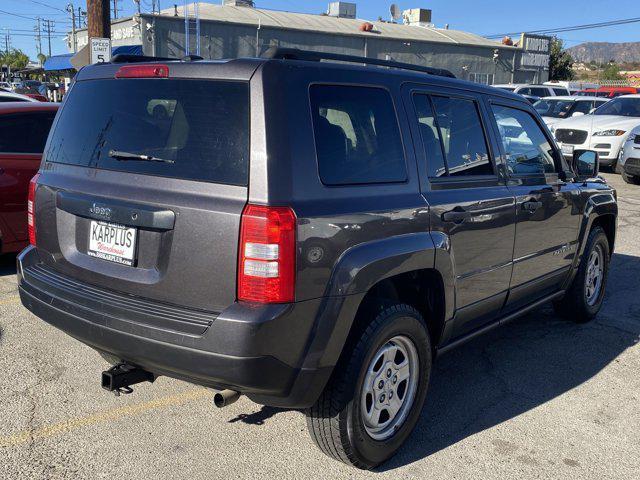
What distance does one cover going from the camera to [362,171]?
3076 millimetres

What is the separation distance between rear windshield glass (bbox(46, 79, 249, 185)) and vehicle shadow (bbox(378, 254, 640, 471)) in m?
1.78

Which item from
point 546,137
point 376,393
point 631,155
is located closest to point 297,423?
point 376,393

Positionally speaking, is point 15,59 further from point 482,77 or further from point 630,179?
point 630,179

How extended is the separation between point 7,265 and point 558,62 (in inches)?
1983

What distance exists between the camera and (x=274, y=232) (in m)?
2.62

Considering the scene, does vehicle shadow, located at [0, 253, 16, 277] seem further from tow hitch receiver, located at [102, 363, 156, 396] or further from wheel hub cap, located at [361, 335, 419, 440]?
wheel hub cap, located at [361, 335, 419, 440]

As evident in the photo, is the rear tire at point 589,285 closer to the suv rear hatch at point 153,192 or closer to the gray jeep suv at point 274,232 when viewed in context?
the gray jeep suv at point 274,232

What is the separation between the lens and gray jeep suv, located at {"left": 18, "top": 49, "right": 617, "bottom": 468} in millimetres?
2666

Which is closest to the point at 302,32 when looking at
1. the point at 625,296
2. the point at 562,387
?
the point at 625,296

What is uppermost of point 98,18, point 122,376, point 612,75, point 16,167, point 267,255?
point 612,75

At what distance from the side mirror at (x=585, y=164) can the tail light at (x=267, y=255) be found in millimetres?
3263

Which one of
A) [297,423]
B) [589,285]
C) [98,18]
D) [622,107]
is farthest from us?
[622,107]

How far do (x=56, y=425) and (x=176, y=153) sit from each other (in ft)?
5.73

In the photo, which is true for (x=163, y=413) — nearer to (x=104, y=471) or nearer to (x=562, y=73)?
(x=104, y=471)
